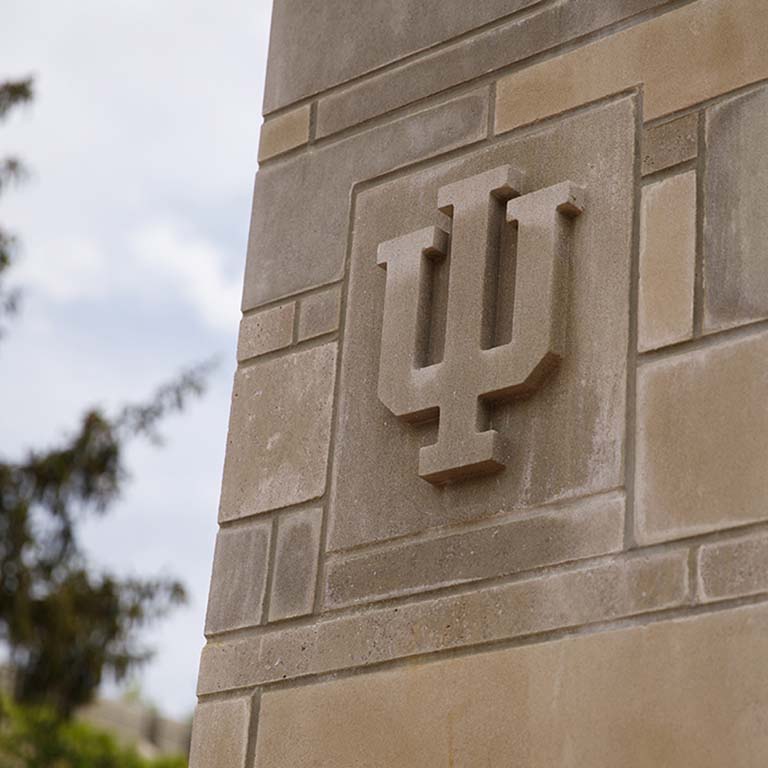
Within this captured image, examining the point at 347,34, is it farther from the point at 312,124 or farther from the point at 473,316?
the point at 473,316

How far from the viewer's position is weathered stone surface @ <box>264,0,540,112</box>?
3631mm

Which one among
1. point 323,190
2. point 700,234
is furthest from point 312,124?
point 700,234

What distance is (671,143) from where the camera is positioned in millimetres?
3078

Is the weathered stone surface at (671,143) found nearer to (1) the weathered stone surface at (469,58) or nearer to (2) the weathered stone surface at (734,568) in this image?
(1) the weathered stone surface at (469,58)

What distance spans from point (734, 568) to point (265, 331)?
4.70 ft

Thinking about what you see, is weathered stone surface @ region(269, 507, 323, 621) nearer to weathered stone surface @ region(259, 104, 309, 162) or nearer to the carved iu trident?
the carved iu trident

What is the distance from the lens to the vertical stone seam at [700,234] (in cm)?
291

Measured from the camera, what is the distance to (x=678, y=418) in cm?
286

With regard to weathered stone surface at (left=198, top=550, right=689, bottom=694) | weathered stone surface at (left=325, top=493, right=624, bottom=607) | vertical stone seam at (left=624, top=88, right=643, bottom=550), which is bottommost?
weathered stone surface at (left=198, top=550, right=689, bottom=694)

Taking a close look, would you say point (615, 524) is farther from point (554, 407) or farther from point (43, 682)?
point (43, 682)

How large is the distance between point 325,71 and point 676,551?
1658mm

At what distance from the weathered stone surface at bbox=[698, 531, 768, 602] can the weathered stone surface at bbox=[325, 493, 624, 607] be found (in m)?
0.19

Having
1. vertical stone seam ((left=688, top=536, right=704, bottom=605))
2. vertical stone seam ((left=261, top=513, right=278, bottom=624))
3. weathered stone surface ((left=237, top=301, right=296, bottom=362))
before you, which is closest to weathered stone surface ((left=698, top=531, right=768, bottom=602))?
vertical stone seam ((left=688, top=536, right=704, bottom=605))

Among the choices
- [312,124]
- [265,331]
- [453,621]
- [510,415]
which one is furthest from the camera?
[312,124]
